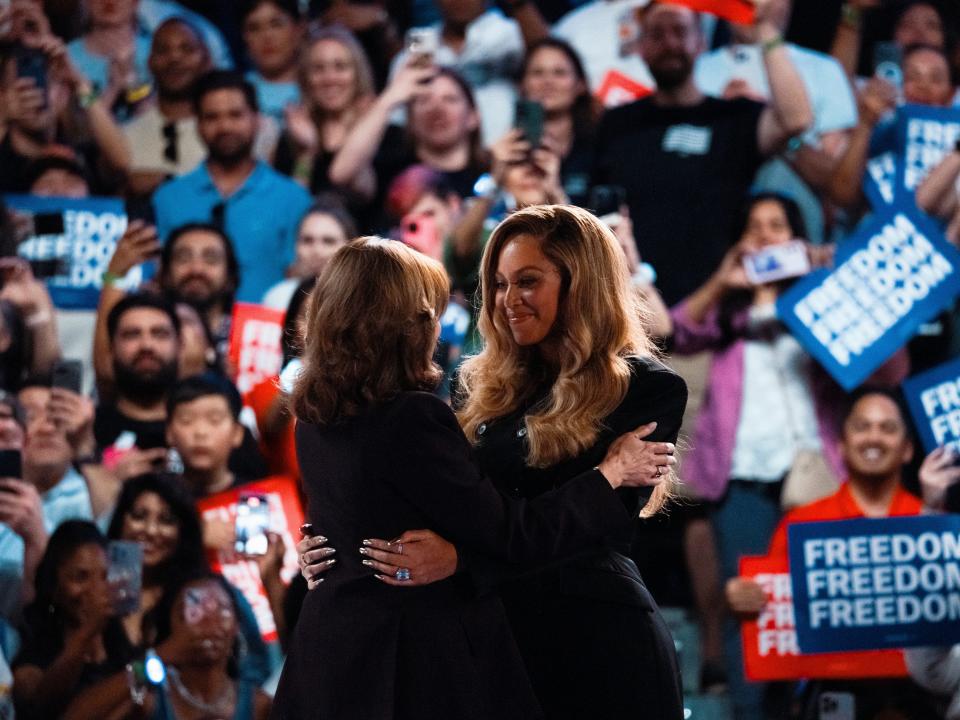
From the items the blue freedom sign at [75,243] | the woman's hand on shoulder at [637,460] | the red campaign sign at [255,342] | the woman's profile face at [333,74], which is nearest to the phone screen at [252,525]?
the red campaign sign at [255,342]

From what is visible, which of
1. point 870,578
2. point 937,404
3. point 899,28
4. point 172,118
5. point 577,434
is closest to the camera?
point 577,434

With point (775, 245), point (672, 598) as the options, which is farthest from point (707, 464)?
point (775, 245)

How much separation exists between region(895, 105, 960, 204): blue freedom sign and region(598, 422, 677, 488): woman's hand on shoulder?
3.06m

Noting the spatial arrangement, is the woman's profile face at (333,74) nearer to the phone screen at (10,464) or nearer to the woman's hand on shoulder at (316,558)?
the phone screen at (10,464)

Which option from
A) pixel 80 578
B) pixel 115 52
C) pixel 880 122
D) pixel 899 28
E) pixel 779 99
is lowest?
pixel 80 578

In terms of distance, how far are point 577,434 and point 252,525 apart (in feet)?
7.77

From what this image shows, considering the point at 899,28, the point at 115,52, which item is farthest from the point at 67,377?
the point at 899,28

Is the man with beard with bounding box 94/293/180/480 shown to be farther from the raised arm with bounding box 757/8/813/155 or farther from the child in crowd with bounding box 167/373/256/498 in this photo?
the raised arm with bounding box 757/8/813/155

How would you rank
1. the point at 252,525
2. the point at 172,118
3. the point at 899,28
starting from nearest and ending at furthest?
1. the point at 252,525
2. the point at 899,28
3. the point at 172,118

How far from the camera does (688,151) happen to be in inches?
206

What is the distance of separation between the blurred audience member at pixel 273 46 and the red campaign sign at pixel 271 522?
6.03 feet

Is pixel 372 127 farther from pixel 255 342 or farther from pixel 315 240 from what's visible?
pixel 255 342

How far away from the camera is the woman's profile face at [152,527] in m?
4.64

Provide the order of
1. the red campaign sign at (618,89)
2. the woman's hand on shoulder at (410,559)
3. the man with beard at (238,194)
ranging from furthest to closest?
the red campaign sign at (618,89) < the man with beard at (238,194) < the woman's hand on shoulder at (410,559)
